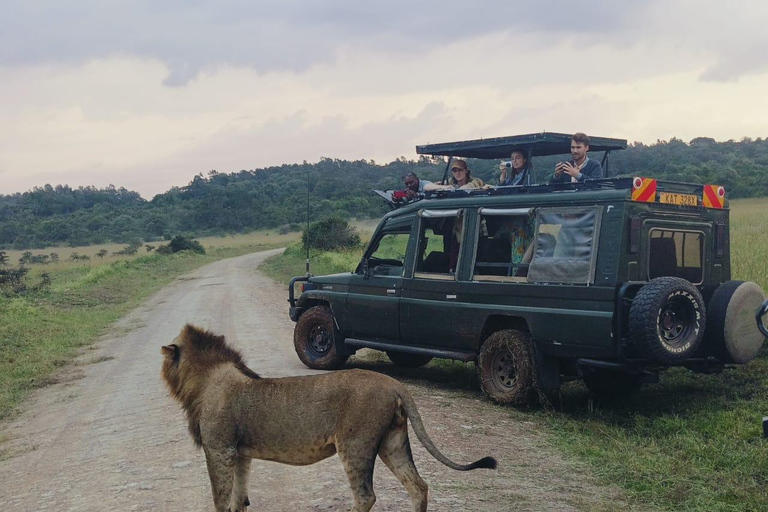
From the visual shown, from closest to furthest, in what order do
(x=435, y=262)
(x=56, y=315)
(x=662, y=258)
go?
(x=662, y=258)
(x=435, y=262)
(x=56, y=315)

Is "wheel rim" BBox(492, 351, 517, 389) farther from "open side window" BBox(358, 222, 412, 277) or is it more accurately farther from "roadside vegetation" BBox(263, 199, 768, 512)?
"open side window" BBox(358, 222, 412, 277)

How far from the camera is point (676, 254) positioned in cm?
767

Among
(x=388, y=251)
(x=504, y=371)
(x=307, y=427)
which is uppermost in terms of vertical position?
(x=388, y=251)

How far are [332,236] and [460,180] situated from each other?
2321 cm

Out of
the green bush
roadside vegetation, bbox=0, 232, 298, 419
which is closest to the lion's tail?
roadside vegetation, bbox=0, 232, 298, 419

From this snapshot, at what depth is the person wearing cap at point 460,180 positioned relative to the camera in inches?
374

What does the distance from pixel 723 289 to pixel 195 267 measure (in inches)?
1166

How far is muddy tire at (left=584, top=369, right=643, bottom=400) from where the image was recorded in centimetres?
812

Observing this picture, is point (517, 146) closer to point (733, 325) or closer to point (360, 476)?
point (733, 325)

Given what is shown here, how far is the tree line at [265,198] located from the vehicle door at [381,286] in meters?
23.5

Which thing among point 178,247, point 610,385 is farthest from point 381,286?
point 178,247

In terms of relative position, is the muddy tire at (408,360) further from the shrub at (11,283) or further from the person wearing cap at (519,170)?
the shrub at (11,283)

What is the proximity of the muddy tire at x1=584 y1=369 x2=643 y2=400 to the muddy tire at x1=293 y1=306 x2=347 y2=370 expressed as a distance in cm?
298

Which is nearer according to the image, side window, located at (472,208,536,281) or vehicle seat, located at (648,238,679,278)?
vehicle seat, located at (648,238,679,278)
